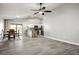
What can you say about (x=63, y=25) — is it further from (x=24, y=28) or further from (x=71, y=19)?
(x=24, y=28)

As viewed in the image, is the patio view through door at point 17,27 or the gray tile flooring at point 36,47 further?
the patio view through door at point 17,27

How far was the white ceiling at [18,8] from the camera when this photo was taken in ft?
10.7

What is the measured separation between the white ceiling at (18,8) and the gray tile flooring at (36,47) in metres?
0.59

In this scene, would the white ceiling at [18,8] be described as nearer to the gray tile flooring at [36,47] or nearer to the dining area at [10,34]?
the dining area at [10,34]

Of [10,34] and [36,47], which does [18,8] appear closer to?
[10,34]

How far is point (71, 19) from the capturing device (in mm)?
3348

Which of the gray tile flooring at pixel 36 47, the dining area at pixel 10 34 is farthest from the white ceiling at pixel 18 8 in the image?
the gray tile flooring at pixel 36 47

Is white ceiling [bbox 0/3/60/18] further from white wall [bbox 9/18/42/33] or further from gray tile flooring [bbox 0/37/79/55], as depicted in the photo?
gray tile flooring [bbox 0/37/79/55]

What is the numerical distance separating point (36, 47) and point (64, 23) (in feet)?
2.85

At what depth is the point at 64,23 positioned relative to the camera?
3418 millimetres

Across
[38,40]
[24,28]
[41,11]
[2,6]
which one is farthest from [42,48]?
[2,6]

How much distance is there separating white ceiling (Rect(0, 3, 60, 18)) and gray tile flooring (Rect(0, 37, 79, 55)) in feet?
1.94

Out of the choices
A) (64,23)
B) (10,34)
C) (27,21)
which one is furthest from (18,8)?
(64,23)
